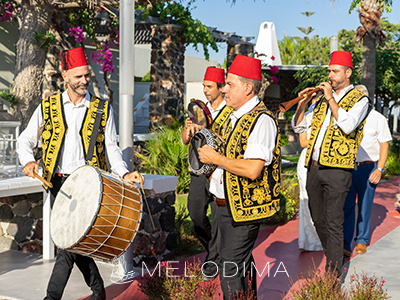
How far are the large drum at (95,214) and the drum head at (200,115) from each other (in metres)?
1.17

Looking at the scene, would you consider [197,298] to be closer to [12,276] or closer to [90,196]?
[90,196]

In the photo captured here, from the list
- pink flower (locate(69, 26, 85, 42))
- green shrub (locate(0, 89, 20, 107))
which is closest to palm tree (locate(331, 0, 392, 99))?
pink flower (locate(69, 26, 85, 42))

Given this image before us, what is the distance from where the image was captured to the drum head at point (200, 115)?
14.8 ft

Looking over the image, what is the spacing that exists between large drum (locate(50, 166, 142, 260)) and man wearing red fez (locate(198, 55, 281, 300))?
0.61 metres

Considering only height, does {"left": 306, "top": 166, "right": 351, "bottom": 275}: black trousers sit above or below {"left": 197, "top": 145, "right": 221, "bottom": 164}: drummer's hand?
below

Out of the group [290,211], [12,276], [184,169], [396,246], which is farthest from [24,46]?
[396,246]

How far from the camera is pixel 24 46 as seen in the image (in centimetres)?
811

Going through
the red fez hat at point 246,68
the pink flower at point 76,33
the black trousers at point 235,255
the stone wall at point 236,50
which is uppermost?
the stone wall at point 236,50

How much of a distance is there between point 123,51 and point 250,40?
11828mm

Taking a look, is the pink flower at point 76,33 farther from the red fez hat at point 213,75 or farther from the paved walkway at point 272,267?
the red fez hat at point 213,75

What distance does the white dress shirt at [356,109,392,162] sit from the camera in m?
6.12

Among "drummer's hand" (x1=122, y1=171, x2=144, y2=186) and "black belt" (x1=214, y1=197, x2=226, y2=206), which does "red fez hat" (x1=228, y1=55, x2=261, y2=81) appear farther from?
"drummer's hand" (x1=122, y1=171, x2=144, y2=186)

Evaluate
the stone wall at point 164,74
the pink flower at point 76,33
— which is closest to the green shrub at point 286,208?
the pink flower at point 76,33

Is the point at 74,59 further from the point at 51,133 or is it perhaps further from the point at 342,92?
the point at 342,92
